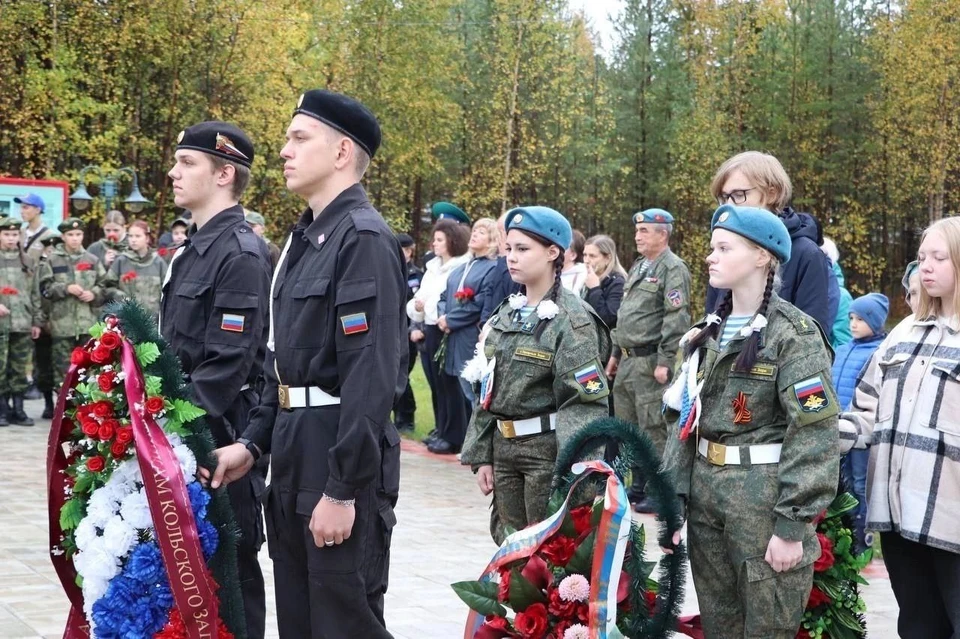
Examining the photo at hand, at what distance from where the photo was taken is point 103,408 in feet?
14.2

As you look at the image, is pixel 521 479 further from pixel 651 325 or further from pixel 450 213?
pixel 450 213

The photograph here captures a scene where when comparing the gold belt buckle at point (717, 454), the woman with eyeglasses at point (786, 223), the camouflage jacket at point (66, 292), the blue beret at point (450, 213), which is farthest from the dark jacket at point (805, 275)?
the camouflage jacket at point (66, 292)

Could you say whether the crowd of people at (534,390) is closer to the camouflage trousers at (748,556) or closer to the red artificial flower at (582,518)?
the camouflage trousers at (748,556)

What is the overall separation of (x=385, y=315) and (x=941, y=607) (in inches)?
99.4

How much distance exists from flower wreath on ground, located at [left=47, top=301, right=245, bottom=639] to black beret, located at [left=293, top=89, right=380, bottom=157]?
102 cm

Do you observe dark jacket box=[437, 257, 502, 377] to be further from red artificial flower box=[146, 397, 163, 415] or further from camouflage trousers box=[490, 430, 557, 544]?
red artificial flower box=[146, 397, 163, 415]

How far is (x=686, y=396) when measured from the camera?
4246 mm

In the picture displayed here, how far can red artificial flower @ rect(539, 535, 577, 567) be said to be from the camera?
410 centimetres

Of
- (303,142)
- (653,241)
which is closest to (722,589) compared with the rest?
(303,142)

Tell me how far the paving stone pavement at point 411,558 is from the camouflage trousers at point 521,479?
0.82 metres

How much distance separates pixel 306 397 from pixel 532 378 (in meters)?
1.58

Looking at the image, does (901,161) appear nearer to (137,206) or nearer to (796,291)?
(137,206)

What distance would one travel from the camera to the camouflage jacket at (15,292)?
12719mm

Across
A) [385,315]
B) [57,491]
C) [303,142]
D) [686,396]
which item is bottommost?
[57,491]
